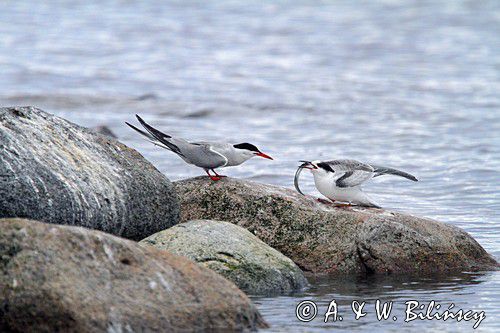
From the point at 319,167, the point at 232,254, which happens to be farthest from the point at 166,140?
the point at 232,254

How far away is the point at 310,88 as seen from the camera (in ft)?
75.8

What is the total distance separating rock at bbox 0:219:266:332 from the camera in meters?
6.09

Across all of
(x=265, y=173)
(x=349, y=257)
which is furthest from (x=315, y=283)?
(x=265, y=173)

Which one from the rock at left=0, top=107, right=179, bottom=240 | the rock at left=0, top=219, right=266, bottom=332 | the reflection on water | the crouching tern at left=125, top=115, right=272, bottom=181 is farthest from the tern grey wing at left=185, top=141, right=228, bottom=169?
the rock at left=0, top=219, right=266, bottom=332

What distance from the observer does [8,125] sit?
7996 millimetres

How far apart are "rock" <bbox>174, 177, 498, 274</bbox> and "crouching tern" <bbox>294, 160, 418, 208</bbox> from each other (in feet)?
1.05

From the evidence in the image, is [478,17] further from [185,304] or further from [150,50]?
[185,304]

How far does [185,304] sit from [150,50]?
22119 millimetres

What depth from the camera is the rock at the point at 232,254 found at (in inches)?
312

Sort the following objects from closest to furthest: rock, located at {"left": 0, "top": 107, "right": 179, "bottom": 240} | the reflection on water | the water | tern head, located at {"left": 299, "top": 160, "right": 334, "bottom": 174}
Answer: the reflection on water → rock, located at {"left": 0, "top": 107, "right": 179, "bottom": 240} → tern head, located at {"left": 299, "top": 160, "right": 334, "bottom": 174} → the water

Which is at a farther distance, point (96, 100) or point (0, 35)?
point (0, 35)

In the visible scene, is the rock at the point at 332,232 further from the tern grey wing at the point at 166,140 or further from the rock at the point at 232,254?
the rock at the point at 232,254

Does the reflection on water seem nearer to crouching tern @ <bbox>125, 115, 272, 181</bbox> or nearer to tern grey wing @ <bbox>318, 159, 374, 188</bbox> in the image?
tern grey wing @ <bbox>318, 159, 374, 188</bbox>

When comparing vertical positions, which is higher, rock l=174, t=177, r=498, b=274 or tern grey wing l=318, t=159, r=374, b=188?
tern grey wing l=318, t=159, r=374, b=188
